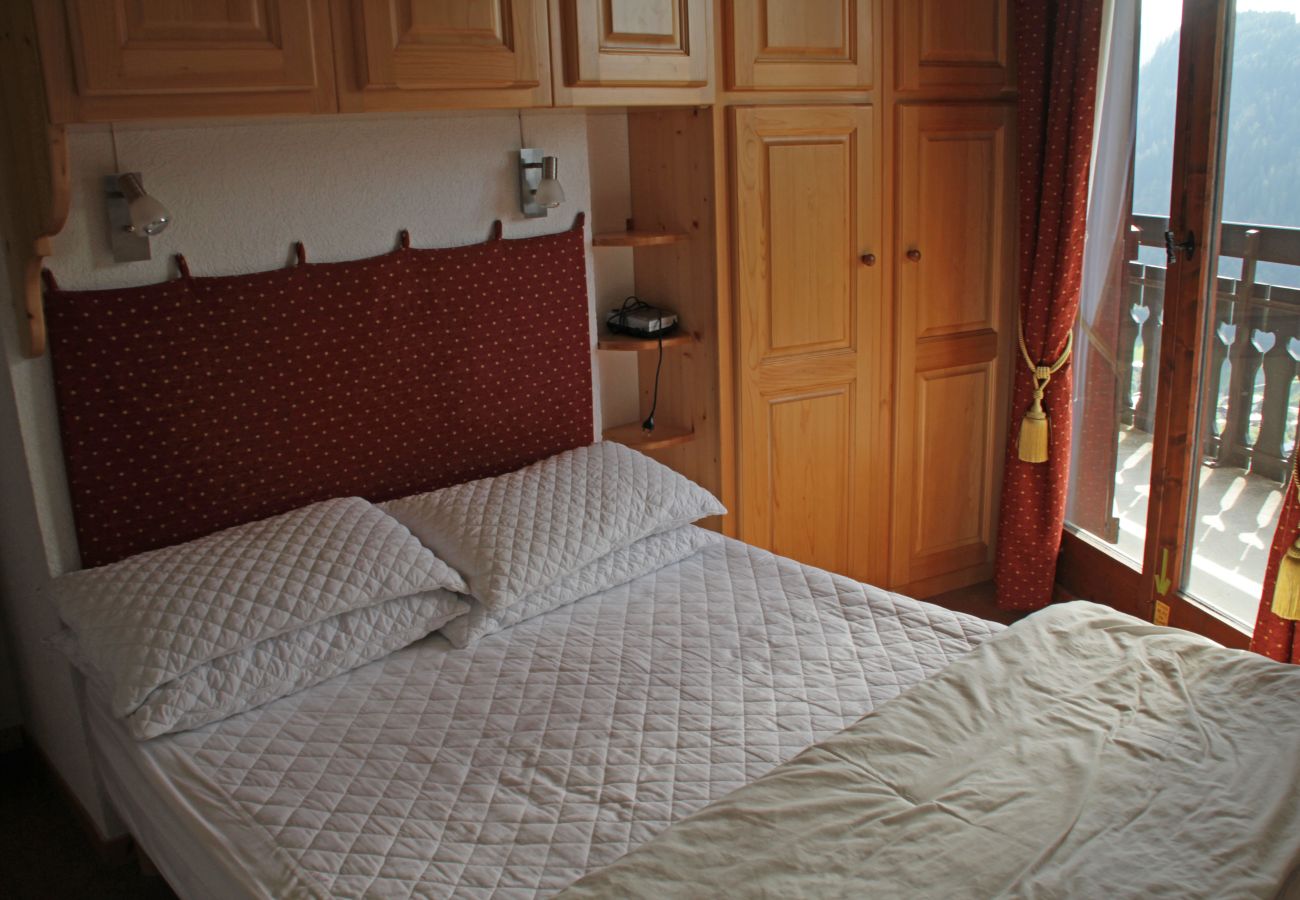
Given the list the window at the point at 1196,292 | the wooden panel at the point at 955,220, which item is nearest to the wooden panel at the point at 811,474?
the wooden panel at the point at 955,220

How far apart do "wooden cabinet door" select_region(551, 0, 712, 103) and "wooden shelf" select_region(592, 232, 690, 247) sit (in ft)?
1.18

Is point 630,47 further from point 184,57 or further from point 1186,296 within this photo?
point 1186,296

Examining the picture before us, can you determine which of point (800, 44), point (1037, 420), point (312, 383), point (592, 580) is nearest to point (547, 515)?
point (592, 580)

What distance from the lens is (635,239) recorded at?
9.71 ft

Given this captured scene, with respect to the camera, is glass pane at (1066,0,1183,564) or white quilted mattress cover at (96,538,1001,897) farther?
glass pane at (1066,0,1183,564)

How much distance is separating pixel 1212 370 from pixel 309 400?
7.35ft

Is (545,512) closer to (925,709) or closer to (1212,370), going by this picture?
(925,709)

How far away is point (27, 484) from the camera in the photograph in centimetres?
233

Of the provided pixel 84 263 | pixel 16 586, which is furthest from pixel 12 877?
pixel 84 263

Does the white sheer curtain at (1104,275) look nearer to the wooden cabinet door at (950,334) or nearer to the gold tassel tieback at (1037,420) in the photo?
the gold tassel tieback at (1037,420)

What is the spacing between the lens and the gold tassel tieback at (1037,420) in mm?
3439

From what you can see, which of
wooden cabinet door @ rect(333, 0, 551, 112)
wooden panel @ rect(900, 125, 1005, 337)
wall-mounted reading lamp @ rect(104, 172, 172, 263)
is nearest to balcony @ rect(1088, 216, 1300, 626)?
wooden panel @ rect(900, 125, 1005, 337)

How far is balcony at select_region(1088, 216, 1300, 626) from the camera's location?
279 centimetres

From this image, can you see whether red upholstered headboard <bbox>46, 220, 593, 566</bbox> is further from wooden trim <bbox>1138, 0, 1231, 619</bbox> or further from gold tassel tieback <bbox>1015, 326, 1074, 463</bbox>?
wooden trim <bbox>1138, 0, 1231, 619</bbox>
